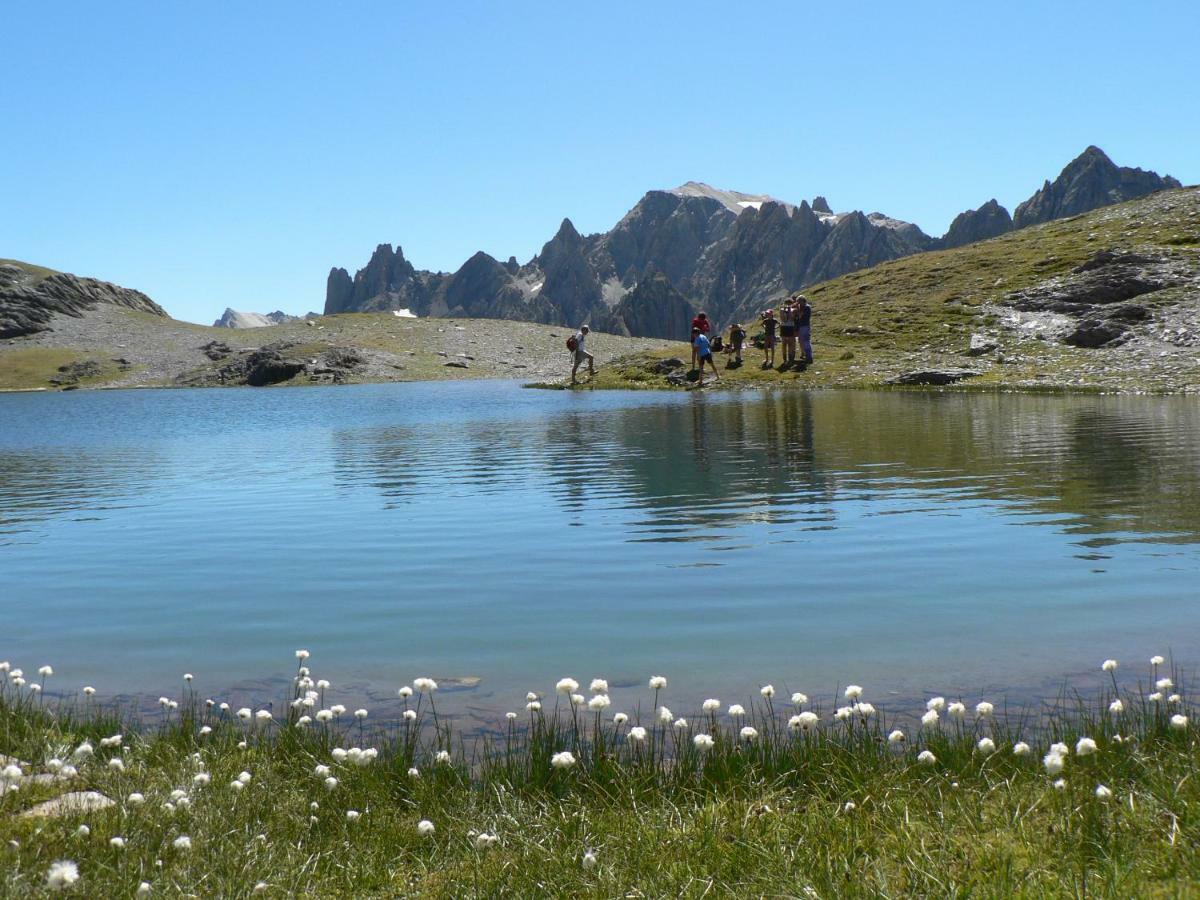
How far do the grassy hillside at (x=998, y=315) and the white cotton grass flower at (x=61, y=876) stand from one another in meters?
57.9

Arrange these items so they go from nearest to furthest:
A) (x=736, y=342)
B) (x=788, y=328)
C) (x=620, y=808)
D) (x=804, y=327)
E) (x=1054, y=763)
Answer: (x=1054, y=763), (x=620, y=808), (x=788, y=328), (x=804, y=327), (x=736, y=342)

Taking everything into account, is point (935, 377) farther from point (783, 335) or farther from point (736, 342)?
point (736, 342)

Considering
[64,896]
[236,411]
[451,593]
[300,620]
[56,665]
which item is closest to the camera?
[64,896]

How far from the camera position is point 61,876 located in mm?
5324

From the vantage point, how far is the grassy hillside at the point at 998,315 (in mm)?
59625

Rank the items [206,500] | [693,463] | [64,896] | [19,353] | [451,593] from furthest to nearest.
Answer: [19,353] < [693,463] < [206,500] < [451,593] < [64,896]

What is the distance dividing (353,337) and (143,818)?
148 m

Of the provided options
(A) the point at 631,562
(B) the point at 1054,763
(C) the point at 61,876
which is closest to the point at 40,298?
Result: (A) the point at 631,562

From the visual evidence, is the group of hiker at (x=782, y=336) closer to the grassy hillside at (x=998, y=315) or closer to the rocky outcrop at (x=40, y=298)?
the grassy hillside at (x=998, y=315)

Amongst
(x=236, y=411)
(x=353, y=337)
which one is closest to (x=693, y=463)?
(x=236, y=411)

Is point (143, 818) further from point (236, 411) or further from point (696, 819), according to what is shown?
point (236, 411)

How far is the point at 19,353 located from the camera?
5832 inches

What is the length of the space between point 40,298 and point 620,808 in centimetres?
19710

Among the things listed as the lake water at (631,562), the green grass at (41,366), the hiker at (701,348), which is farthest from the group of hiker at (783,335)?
the green grass at (41,366)
